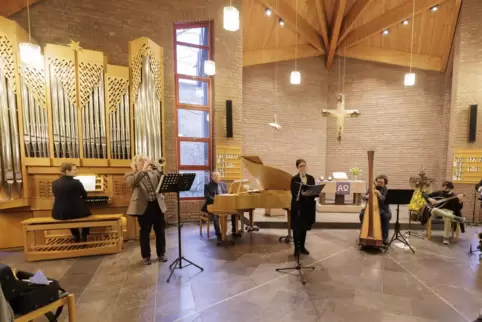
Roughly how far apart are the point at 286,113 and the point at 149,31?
192 inches

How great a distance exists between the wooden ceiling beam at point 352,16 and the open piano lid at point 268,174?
570 centimetres

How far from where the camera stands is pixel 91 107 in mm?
4535

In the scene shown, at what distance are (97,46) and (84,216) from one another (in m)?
3.60

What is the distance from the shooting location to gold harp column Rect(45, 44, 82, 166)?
4.27 m

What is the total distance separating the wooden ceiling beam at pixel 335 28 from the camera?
6.50m

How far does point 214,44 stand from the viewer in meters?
6.14

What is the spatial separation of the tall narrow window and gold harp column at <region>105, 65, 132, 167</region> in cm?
139

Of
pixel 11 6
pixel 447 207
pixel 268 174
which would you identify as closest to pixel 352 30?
pixel 447 207

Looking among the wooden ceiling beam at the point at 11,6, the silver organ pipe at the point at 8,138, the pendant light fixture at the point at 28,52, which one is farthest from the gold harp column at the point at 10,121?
the wooden ceiling beam at the point at 11,6

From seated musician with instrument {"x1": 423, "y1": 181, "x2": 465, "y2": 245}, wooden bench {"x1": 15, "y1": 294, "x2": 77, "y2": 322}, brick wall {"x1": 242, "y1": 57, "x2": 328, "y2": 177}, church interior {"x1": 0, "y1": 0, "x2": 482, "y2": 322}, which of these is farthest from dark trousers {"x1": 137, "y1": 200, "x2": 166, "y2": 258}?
seated musician with instrument {"x1": 423, "y1": 181, "x2": 465, "y2": 245}

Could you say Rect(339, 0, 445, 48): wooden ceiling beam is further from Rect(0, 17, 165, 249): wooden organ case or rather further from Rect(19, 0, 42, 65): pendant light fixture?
Rect(19, 0, 42, 65): pendant light fixture

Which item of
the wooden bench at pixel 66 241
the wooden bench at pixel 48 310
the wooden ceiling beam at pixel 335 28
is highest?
the wooden ceiling beam at pixel 335 28

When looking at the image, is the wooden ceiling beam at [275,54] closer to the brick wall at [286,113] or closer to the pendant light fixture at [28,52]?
the brick wall at [286,113]

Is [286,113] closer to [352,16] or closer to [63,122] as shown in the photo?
[352,16]
